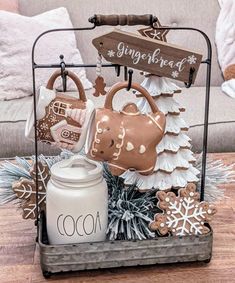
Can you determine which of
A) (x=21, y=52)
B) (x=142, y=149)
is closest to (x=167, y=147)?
(x=142, y=149)

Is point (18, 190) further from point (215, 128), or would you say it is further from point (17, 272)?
point (215, 128)

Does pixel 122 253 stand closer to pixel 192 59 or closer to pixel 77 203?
pixel 77 203

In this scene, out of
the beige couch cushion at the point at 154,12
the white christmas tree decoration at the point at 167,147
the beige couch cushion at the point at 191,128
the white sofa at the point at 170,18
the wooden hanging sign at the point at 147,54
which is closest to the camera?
the wooden hanging sign at the point at 147,54

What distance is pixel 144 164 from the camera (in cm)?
87

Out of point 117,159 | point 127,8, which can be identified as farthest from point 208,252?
point 127,8

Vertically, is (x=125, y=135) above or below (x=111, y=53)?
below

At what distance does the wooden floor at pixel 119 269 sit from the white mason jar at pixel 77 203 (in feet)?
0.21

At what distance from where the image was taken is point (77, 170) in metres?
0.90

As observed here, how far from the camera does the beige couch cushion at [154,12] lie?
2.46 metres

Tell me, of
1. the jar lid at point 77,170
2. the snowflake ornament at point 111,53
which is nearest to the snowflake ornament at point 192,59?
the snowflake ornament at point 111,53

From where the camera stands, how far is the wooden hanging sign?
0.83 m

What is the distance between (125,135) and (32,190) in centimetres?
25

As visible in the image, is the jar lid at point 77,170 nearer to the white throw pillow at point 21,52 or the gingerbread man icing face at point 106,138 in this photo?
the gingerbread man icing face at point 106,138

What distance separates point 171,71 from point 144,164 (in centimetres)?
16
